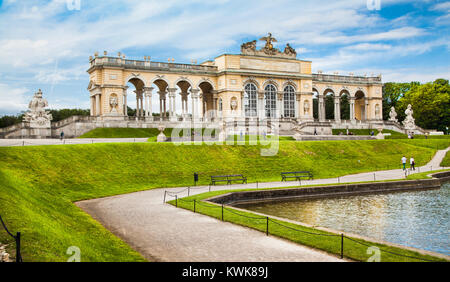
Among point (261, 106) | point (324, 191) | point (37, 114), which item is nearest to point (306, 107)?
point (261, 106)

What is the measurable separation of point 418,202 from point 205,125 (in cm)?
4210

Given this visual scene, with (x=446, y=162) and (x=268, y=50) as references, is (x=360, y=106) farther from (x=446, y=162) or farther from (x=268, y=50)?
(x=446, y=162)

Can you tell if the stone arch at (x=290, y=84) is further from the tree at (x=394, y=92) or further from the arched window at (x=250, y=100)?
the tree at (x=394, y=92)

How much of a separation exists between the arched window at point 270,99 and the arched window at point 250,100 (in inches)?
86.0

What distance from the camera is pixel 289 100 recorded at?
7400cm

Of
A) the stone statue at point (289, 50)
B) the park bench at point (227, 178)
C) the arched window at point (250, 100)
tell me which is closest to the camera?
the park bench at point (227, 178)

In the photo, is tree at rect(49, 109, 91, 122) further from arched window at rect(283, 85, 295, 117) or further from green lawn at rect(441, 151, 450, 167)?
green lawn at rect(441, 151, 450, 167)

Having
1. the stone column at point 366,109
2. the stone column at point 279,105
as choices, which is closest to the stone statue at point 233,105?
the stone column at point 279,105

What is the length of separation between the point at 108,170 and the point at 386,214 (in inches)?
768

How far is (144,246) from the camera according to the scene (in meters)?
14.2

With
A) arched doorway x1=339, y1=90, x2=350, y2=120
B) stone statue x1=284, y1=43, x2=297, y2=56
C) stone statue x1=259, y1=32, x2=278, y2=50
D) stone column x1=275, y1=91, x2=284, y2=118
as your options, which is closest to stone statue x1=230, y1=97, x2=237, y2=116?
stone column x1=275, y1=91, x2=284, y2=118

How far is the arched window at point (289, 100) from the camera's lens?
7375 centimetres
